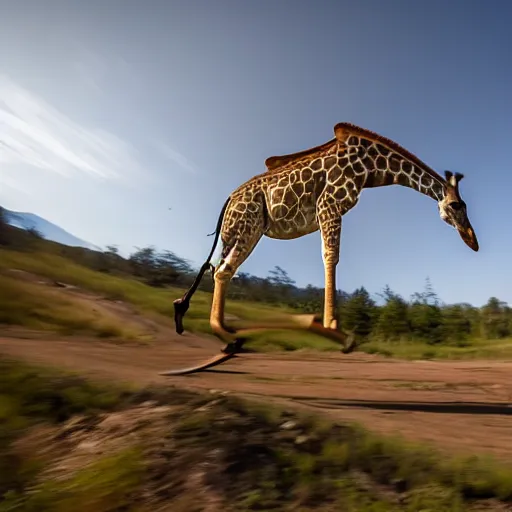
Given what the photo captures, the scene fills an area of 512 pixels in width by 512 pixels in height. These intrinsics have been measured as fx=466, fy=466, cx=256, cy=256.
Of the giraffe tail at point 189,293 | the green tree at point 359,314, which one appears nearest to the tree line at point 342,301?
the green tree at point 359,314

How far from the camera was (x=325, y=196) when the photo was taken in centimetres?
510

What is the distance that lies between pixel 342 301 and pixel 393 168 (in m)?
3.92

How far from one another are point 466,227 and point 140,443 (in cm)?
418

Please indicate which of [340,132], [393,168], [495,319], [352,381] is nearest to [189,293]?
[352,381]

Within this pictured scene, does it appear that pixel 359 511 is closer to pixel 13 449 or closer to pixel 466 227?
pixel 13 449

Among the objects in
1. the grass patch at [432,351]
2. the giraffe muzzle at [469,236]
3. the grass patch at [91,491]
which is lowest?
the grass patch at [91,491]

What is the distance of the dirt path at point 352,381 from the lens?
328 centimetres

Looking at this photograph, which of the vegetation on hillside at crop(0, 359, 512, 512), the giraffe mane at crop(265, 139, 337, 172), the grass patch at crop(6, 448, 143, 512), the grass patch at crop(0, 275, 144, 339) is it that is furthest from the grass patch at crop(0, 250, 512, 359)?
the grass patch at crop(6, 448, 143, 512)

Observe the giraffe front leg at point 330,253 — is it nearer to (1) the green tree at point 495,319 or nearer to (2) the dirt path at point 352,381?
(2) the dirt path at point 352,381

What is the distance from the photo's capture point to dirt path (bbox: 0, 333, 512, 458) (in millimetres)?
3275

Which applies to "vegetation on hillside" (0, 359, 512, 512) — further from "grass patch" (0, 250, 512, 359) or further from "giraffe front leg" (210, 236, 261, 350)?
"grass patch" (0, 250, 512, 359)

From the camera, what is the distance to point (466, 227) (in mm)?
5137

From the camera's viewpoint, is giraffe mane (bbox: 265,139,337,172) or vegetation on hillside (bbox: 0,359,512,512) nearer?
vegetation on hillside (bbox: 0,359,512,512)

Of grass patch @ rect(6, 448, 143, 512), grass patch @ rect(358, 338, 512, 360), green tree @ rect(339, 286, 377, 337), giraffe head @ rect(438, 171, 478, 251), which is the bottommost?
grass patch @ rect(6, 448, 143, 512)
